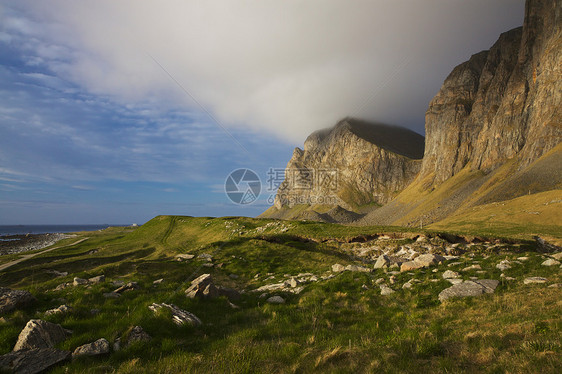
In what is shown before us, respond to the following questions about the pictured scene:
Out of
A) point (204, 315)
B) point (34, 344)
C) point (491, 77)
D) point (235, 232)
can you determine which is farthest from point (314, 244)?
point (491, 77)

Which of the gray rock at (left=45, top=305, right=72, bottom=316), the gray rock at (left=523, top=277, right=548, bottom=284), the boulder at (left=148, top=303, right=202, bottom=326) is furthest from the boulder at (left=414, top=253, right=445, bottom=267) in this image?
the gray rock at (left=45, top=305, right=72, bottom=316)

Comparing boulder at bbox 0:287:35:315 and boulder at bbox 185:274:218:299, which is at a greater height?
boulder at bbox 0:287:35:315

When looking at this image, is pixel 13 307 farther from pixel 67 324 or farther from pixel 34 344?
pixel 34 344

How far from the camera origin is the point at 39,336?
7.05 m

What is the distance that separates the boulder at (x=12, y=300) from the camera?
372 inches

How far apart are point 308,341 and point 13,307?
11.6 meters

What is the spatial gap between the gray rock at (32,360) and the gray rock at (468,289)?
1431 cm

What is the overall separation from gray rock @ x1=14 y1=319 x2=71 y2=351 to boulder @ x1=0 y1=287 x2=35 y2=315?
146 inches

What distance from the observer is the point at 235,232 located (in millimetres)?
47250

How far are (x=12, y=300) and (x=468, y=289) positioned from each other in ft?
65.7

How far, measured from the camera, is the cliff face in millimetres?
124062

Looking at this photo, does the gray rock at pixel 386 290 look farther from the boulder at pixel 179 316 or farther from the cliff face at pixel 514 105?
the cliff face at pixel 514 105

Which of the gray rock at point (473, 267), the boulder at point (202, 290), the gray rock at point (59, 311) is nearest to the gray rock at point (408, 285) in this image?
the gray rock at point (473, 267)

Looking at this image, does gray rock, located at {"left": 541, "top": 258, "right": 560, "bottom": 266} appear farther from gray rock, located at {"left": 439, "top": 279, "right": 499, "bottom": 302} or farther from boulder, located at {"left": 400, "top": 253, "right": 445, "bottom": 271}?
boulder, located at {"left": 400, "top": 253, "right": 445, "bottom": 271}
